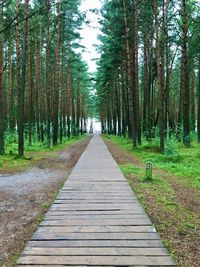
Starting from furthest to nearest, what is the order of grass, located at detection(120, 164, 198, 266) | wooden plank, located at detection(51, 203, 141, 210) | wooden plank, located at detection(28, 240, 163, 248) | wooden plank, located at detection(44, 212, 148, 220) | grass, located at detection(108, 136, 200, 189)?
grass, located at detection(108, 136, 200, 189), wooden plank, located at detection(51, 203, 141, 210), wooden plank, located at detection(44, 212, 148, 220), grass, located at detection(120, 164, 198, 266), wooden plank, located at detection(28, 240, 163, 248)

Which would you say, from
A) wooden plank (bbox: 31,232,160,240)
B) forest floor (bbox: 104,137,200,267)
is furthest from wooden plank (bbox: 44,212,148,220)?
wooden plank (bbox: 31,232,160,240)

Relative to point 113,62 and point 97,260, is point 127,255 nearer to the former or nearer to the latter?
point 97,260

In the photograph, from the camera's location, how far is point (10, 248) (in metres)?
5.39

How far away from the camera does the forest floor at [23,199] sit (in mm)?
5679

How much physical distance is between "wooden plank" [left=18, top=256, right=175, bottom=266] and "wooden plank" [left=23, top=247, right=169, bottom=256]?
102 millimetres

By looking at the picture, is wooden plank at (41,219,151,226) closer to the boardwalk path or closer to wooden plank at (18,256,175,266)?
the boardwalk path

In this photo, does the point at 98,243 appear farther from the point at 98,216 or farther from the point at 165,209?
the point at 165,209

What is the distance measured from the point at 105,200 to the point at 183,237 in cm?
240

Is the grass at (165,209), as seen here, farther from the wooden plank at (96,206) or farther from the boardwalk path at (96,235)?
the wooden plank at (96,206)

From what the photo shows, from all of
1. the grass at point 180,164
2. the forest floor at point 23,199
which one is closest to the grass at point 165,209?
the grass at point 180,164

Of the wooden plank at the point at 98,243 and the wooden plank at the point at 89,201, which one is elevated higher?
the wooden plank at the point at 89,201

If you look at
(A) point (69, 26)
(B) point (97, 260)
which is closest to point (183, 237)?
(B) point (97, 260)

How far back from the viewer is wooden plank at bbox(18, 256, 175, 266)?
4355 millimetres

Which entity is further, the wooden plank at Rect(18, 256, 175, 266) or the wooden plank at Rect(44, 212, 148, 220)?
the wooden plank at Rect(44, 212, 148, 220)
